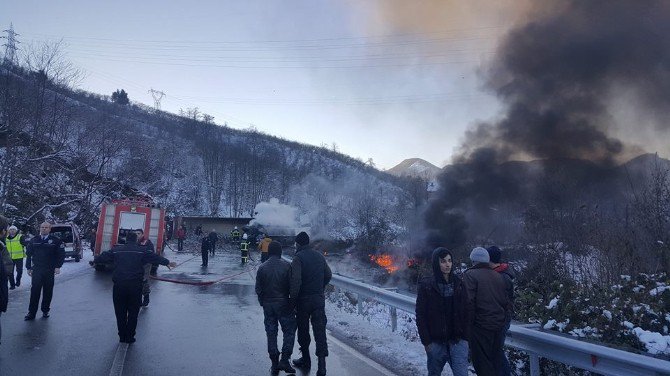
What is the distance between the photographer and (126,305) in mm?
6562

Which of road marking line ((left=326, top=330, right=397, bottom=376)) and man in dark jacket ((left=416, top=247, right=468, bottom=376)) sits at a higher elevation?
man in dark jacket ((left=416, top=247, right=468, bottom=376))

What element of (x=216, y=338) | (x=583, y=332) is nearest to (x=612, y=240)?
(x=583, y=332)

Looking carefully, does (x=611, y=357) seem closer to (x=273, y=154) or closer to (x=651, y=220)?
(x=651, y=220)

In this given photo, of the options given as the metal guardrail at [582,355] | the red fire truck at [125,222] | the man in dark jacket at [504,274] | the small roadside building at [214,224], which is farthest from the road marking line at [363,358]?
the small roadside building at [214,224]

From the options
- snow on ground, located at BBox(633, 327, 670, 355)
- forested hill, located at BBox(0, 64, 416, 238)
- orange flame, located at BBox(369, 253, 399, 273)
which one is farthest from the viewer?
forested hill, located at BBox(0, 64, 416, 238)

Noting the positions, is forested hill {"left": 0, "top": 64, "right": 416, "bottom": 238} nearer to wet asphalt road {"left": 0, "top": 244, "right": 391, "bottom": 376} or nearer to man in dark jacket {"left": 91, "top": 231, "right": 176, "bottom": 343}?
wet asphalt road {"left": 0, "top": 244, "right": 391, "bottom": 376}

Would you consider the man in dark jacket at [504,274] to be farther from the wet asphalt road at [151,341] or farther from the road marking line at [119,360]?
the road marking line at [119,360]

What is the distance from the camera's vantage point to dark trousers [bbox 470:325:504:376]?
4.24 metres

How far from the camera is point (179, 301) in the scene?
10.5 metres

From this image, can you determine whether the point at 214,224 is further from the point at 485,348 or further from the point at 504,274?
the point at 485,348

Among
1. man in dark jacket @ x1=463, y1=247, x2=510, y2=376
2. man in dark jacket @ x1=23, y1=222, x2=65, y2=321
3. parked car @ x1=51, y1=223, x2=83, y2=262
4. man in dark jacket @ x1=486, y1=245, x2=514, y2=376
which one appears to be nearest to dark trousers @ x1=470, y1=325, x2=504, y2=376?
man in dark jacket @ x1=463, y1=247, x2=510, y2=376

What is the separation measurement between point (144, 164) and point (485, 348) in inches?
1677

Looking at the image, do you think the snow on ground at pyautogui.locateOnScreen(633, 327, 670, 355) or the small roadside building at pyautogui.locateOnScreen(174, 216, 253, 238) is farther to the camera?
the small roadside building at pyautogui.locateOnScreen(174, 216, 253, 238)

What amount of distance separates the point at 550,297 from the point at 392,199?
42.2 metres
